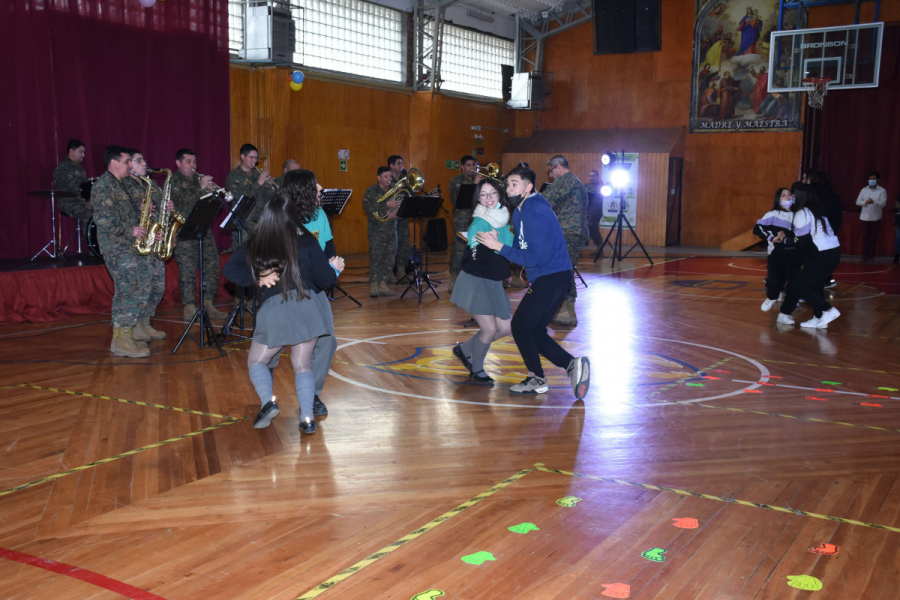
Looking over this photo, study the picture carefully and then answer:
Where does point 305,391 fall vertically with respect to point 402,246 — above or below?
Result: below

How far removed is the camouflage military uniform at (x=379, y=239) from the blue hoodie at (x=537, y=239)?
5557mm

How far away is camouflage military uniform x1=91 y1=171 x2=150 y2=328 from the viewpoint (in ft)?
22.0

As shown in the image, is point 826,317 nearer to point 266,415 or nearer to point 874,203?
point 266,415

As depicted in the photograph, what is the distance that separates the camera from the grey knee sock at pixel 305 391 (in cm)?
475

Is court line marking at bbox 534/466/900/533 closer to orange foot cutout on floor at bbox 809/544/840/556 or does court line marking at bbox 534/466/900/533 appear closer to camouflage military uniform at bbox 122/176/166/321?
orange foot cutout on floor at bbox 809/544/840/556

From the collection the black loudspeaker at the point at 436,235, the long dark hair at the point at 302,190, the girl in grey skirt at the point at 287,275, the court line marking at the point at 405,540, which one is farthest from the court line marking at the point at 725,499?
the black loudspeaker at the point at 436,235

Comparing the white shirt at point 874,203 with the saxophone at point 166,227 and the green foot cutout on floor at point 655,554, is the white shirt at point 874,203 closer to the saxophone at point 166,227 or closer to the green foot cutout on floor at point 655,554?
the saxophone at point 166,227

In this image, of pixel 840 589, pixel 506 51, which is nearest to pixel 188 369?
pixel 840 589

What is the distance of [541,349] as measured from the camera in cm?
554

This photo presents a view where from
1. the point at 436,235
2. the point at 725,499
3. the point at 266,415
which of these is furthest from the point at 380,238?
the point at 725,499

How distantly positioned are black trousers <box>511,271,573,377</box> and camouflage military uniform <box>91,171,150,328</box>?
3.67 m

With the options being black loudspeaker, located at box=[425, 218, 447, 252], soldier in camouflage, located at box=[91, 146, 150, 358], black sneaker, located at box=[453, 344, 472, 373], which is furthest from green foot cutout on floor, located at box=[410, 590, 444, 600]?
black loudspeaker, located at box=[425, 218, 447, 252]

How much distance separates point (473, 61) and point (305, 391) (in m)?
16.2

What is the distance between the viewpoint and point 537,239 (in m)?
5.22
